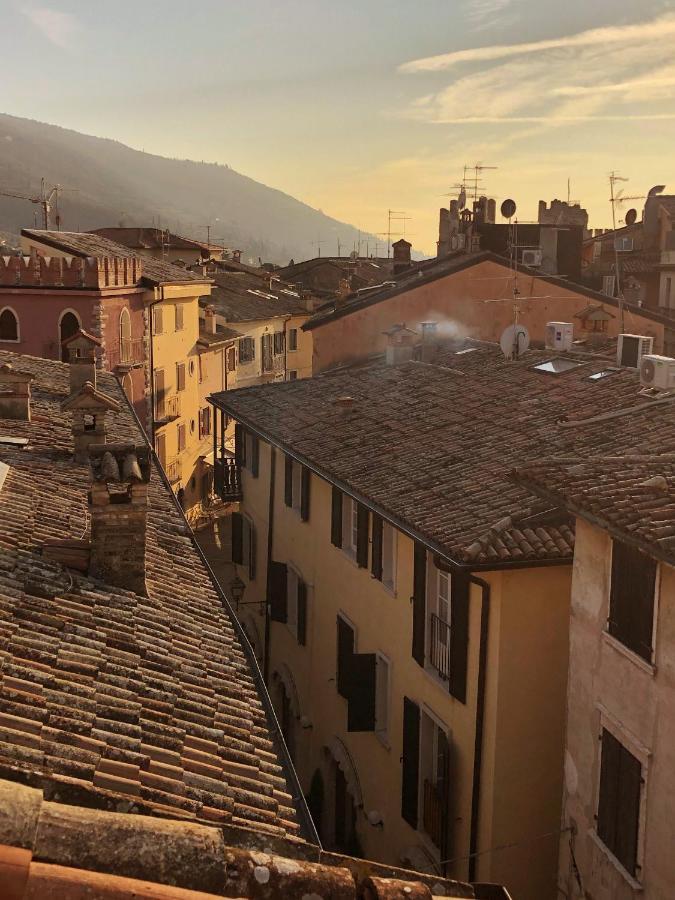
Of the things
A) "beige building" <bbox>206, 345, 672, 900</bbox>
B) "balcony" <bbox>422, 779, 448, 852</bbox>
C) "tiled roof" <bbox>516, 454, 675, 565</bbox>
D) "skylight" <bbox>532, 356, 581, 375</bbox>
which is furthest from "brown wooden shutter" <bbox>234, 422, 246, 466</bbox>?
"tiled roof" <bbox>516, 454, 675, 565</bbox>

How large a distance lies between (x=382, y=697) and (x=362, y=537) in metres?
2.47

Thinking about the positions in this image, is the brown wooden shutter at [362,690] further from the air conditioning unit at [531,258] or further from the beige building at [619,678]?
the air conditioning unit at [531,258]

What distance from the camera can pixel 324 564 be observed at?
19.0 m

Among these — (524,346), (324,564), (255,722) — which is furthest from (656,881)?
(524,346)

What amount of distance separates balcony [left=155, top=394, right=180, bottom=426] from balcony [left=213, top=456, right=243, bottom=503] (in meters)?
14.0

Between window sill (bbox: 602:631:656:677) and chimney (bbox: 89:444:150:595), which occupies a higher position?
chimney (bbox: 89:444:150:595)

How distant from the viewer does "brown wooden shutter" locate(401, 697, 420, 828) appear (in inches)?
558

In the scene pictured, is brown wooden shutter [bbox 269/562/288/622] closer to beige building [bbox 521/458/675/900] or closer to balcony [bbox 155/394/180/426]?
beige building [bbox 521/458/675/900]

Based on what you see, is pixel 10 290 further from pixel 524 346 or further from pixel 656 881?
pixel 656 881

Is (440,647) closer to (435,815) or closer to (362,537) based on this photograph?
(435,815)

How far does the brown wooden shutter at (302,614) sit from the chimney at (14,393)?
586 cm

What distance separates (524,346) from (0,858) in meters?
18.5

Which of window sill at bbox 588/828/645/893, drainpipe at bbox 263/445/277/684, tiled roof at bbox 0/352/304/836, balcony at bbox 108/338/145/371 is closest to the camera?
tiled roof at bbox 0/352/304/836

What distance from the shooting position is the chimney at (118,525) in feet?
35.3
